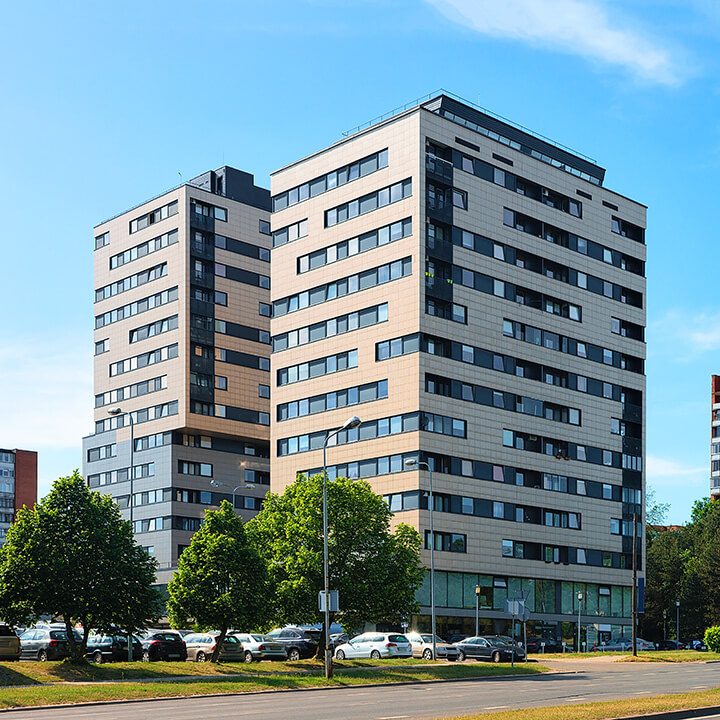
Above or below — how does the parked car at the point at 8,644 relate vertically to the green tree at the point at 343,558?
below

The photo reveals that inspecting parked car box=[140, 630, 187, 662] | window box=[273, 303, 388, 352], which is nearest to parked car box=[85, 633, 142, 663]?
parked car box=[140, 630, 187, 662]

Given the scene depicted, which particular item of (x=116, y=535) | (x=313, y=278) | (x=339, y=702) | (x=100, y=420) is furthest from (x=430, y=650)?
(x=100, y=420)

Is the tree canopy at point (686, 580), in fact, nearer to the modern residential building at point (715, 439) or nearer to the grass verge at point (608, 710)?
the modern residential building at point (715, 439)

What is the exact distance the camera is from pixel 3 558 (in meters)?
39.4

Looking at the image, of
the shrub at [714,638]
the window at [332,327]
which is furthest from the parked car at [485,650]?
the window at [332,327]

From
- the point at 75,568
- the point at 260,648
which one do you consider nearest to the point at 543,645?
the point at 260,648

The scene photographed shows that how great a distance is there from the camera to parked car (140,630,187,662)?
46.3 metres

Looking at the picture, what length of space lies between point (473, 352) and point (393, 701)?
175ft

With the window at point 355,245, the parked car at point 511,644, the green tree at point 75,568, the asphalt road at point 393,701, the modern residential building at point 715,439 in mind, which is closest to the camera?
the asphalt road at point 393,701

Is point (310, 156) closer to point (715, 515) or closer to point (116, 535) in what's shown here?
point (116, 535)

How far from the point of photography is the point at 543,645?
252 feet

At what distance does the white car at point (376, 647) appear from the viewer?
52028mm

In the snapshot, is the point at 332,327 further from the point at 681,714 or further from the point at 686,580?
the point at 681,714

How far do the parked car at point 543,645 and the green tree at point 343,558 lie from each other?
24.0 m
